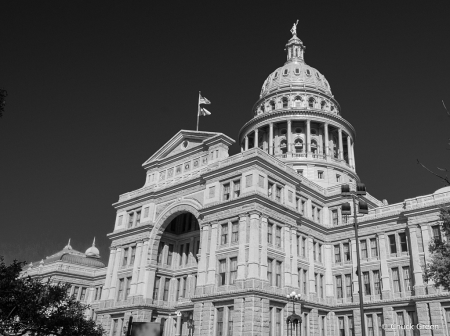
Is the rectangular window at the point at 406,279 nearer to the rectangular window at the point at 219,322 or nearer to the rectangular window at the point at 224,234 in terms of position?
the rectangular window at the point at 224,234

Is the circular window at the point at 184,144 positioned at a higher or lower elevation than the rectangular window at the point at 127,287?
higher

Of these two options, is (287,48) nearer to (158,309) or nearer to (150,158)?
(150,158)

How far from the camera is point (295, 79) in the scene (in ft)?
263

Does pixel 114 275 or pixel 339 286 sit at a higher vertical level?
pixel 114 275

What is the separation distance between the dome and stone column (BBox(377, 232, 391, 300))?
3717 cm

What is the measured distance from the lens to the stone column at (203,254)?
42.5m

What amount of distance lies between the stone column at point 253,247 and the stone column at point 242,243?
67cm

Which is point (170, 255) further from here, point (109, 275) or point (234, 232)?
point (234, 232)

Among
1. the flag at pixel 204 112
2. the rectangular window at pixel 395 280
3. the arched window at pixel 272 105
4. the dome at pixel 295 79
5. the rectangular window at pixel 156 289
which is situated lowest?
the rectangular window at pixel 156 289

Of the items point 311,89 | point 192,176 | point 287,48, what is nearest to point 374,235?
point 192,176

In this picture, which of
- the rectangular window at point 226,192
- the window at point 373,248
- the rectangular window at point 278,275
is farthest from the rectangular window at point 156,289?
the window at point 373,248

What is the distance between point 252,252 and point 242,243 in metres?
1.46

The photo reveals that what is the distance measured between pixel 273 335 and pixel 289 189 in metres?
15.7

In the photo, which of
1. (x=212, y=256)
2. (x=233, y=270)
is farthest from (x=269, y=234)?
(x=212, y=256)
